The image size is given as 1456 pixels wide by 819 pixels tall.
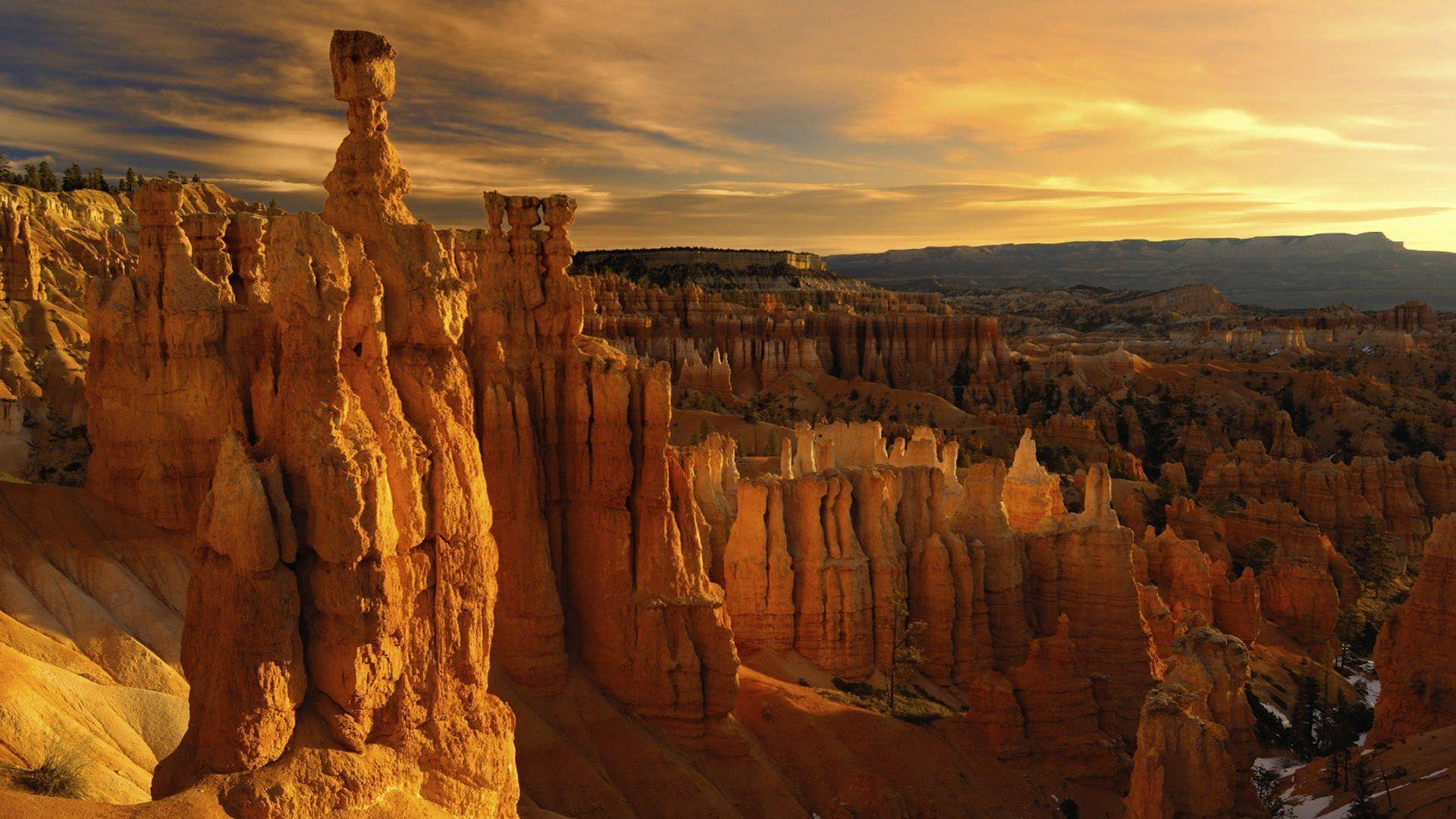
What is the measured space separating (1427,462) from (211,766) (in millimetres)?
63897

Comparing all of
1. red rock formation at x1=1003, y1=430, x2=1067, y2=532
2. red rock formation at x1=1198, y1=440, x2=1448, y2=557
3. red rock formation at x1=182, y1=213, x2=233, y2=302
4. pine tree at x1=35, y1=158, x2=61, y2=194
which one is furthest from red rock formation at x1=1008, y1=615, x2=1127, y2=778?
pine tree at x1=35, y1=158, x2=61, y2=194

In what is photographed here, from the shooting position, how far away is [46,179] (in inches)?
3479

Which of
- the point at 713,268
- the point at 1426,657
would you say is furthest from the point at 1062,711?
the point at 713,268

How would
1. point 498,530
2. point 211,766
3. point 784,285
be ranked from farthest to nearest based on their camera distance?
1. point 784,285
2. point 498,530
3. point 211,766

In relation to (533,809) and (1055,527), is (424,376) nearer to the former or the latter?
(533,809)

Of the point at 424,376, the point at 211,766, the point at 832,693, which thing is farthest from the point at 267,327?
the point at 832,693

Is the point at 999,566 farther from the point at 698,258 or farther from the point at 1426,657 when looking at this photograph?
the point at 698,258

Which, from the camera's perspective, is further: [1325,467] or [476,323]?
[1325,467]

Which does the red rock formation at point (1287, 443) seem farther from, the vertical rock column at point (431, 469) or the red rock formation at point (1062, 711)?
the vertical rock column at point (431, 469)

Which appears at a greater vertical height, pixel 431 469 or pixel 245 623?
pixel 431 469

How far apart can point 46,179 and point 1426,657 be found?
101m

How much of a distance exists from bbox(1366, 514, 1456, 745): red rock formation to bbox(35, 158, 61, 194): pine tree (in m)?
95.6

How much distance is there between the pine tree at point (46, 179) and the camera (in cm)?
8669

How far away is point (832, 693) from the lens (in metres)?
22.9
